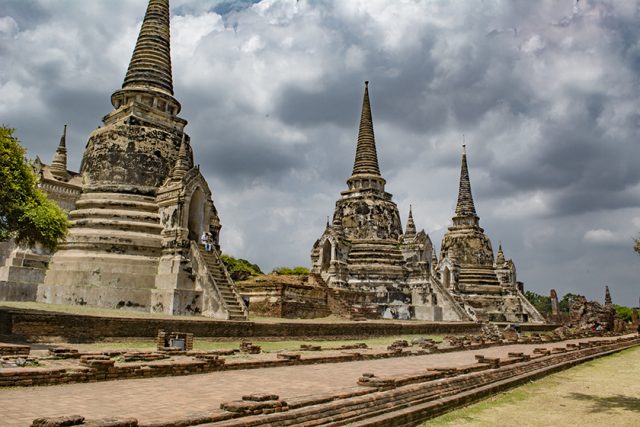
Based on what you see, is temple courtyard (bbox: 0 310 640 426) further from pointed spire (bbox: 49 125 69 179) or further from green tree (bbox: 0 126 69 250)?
pointed spire (bbox: 49 125 69 179)

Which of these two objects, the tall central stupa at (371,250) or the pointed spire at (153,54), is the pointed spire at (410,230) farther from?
the pointed spire at (153,54)

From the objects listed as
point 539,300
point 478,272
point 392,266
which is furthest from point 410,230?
point 539,300

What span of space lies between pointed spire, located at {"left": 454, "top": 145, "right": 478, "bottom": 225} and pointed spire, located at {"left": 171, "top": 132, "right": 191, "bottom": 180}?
32063 mm

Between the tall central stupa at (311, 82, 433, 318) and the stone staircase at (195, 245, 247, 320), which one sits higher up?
the tall central stupa at (311, 82, 433, 318)

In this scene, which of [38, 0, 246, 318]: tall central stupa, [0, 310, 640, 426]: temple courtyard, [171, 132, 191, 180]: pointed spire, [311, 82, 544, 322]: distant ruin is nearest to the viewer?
[0, 310, 640, 426]: temple courtyard


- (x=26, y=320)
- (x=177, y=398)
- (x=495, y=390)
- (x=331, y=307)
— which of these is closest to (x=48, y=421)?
(x=177, y=398)

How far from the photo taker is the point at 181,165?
23859 mm

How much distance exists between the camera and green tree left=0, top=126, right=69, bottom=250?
13.7 m

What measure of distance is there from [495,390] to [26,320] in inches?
421

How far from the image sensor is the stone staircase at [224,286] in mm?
20141

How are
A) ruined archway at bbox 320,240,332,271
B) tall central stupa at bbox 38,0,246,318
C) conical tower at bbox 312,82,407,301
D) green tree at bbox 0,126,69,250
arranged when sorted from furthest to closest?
1. ruined archway at bbox 320,240,332,271
2. conical tower at bbox 312,82,407,301
3. tall central stupa at bbox 38,0,246,318
4. green tree at bbox 0,126,69,250

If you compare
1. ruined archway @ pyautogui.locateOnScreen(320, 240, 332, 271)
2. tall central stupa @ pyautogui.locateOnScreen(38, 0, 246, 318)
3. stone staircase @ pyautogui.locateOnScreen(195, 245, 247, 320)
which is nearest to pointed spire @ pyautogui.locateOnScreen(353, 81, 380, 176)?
ruined archway @ pyautogui.locateOnScreen(320, 240, 332, 271)

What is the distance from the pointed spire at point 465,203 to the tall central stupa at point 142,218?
31.0m

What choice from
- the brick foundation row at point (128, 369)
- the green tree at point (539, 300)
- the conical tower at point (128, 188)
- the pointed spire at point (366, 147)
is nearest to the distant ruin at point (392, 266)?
the pointed spire at point (366, 147)
